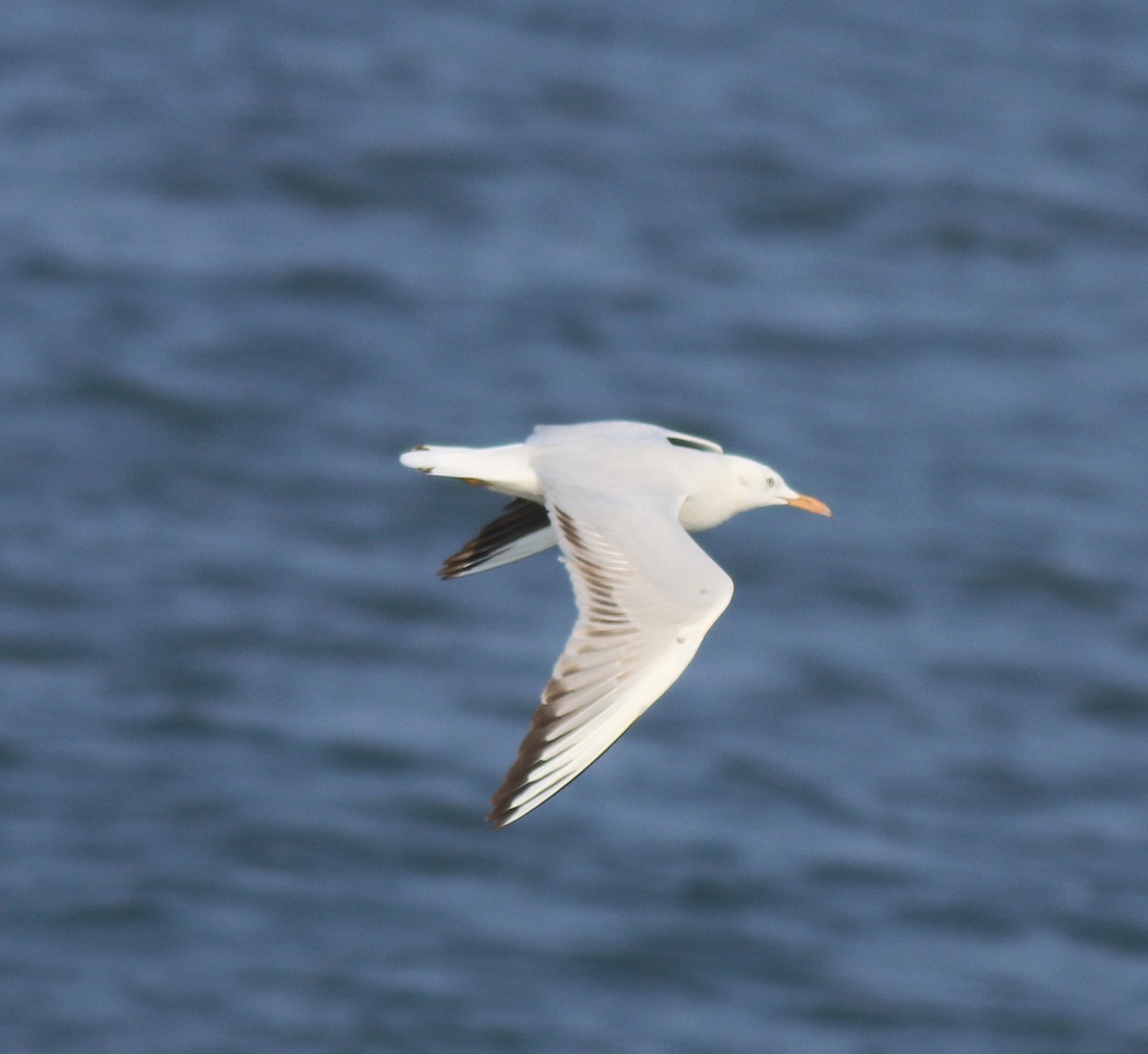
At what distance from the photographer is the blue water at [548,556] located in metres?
20.3

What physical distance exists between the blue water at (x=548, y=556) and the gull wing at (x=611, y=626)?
12.1 m

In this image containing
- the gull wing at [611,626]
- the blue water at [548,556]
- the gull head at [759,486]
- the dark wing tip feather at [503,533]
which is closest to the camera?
the gull wing at [611,626]

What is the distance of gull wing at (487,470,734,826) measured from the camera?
695 cm

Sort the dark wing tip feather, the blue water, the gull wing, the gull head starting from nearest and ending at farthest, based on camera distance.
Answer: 1. the gull wing
2. the gull head
3. the dark wing tip feather
4. the blue water

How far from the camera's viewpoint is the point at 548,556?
2442 centimetres

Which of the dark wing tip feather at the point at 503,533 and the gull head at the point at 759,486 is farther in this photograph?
the dark wing tip feather at the point at 503,533

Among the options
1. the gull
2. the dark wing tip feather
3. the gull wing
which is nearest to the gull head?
the gull

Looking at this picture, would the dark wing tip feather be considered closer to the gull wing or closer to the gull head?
the gull head

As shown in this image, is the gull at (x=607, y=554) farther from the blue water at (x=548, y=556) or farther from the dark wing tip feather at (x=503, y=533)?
the blue water at (x=548, y=556)

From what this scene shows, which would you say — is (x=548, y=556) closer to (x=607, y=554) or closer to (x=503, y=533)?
(x=503, y=533)

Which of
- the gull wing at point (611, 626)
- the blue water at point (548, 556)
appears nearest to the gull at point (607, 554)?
the gull wing at point (611, 626)

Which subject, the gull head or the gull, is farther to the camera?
the gull head

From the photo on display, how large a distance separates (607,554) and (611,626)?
32cm

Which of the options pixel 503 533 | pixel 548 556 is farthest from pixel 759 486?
pixel 548 556
